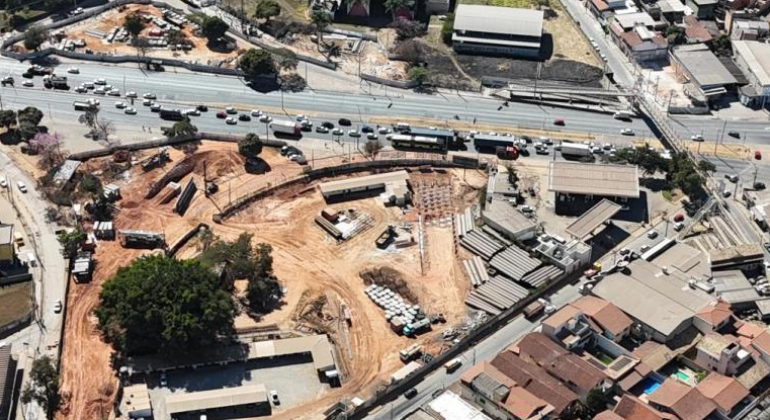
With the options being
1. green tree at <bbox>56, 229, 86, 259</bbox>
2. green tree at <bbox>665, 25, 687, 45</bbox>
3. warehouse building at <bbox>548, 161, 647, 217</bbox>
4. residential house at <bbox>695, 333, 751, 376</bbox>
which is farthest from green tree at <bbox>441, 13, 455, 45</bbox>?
residential house at <bbox>695, 333, 751, 376</bbox>

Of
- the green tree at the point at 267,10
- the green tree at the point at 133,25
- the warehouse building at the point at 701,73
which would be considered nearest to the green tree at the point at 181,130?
the green tree at the point at 133,25

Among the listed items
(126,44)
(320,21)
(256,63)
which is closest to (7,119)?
(126,44)

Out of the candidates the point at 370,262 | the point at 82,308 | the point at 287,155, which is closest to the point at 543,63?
the point at 287,155

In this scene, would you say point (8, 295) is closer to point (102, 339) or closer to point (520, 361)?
point (102, 339)

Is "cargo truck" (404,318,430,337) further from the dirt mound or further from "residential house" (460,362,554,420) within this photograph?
"residential house" (460,362,554,420)

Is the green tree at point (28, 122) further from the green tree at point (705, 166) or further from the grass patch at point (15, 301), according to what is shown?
the green tree at point (705, 166)

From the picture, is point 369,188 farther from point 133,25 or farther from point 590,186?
point 133,25
